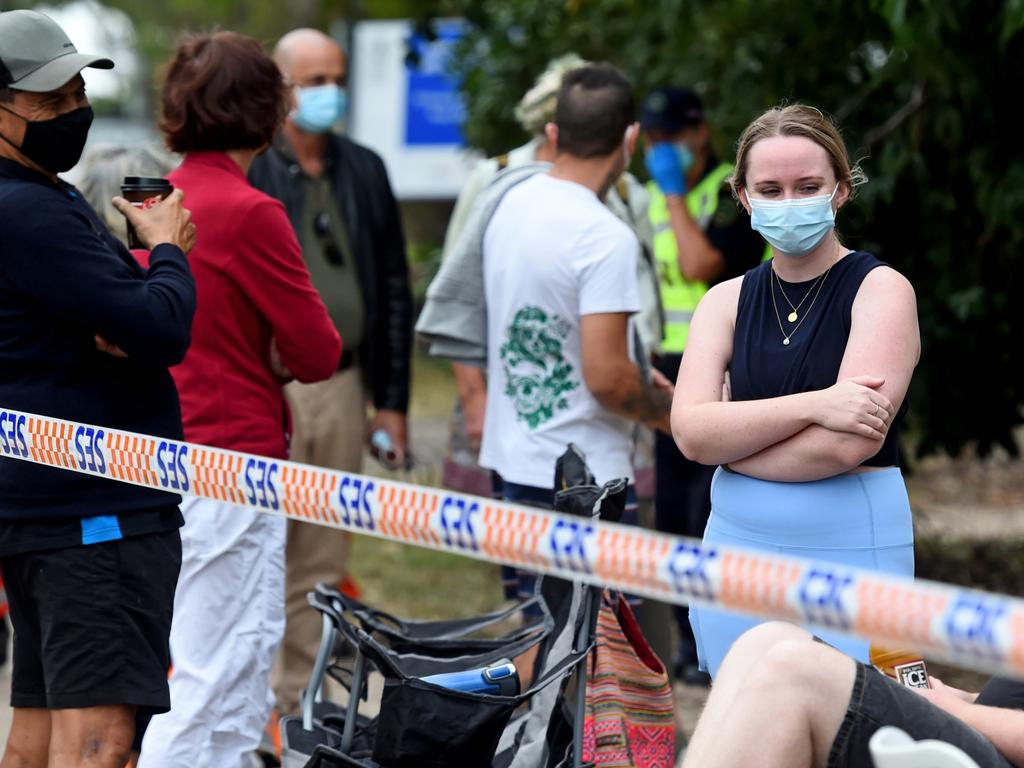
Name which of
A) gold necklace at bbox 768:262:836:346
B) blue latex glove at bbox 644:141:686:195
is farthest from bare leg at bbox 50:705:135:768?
blue latex glove at bbox 644:141:686:195

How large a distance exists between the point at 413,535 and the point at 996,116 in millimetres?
3865

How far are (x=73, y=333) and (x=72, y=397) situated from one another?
13 centimetres

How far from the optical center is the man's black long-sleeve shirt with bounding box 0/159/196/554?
3.00 meters

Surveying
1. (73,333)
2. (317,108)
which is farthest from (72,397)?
(317,108)

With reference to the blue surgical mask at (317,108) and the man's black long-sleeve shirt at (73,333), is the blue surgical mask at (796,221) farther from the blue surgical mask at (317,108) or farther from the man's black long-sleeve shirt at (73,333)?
the blue surgical mask at (317,108)

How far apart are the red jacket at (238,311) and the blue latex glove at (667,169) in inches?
86.5

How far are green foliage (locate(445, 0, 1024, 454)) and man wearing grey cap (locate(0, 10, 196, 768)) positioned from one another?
10.6 feet

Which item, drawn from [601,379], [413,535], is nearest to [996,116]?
[601,379]

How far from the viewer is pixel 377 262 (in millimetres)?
5277

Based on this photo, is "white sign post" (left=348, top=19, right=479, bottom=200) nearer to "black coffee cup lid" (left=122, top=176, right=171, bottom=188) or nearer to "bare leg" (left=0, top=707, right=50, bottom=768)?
"black coffee cup lid" (left=122, top=176, right=171, bottom=188)

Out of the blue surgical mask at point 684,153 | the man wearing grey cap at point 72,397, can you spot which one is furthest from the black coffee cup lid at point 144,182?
the blue surgical mask at point 684,153

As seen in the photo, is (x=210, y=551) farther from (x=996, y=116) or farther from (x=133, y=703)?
(x=996, y=116)

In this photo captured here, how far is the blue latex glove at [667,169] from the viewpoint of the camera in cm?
568

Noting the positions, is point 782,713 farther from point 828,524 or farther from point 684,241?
point 684,241
